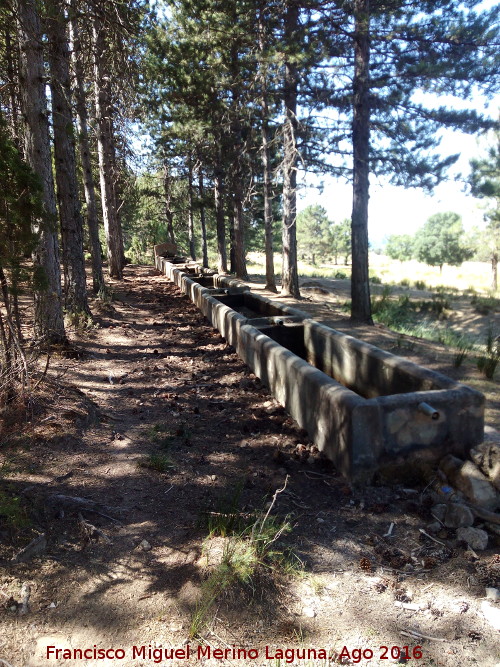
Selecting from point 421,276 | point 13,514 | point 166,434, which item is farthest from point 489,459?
point 421,276

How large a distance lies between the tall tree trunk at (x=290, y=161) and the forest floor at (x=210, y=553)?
8.62 m

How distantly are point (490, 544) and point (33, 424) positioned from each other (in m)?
3.70

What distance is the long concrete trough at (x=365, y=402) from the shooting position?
358 centimetres

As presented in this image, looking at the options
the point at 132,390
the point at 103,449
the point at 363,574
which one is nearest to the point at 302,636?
the point at 363,574

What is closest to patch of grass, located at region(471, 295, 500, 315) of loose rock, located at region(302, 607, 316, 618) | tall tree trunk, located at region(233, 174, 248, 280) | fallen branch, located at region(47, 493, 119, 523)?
tall tree trunk, located at region(233, 174, 248, 280)

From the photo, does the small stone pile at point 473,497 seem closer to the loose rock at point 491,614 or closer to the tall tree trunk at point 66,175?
the loose rock at point 491,614

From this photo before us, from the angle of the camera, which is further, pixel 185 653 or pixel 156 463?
pixel 156 463

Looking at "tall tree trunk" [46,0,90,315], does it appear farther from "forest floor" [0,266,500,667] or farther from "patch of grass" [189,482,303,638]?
"patch of grass" [189,482,303,638]

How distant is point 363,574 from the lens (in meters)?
2.67

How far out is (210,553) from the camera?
271cm

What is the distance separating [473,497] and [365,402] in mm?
992

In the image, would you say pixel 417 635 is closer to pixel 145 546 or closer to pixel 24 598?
pixel 145 546

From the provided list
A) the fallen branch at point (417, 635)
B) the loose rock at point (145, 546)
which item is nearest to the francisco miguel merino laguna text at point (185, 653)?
the fallen branch at point (417, 635)

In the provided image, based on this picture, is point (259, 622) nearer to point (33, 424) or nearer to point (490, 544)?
point (490, 544)
